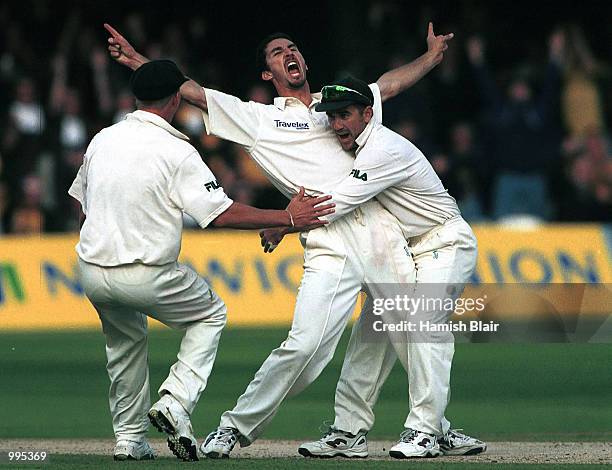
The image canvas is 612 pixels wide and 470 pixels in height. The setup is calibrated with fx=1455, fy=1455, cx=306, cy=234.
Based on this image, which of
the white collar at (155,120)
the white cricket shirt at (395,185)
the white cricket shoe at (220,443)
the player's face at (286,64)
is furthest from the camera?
the player's face at (286,64)

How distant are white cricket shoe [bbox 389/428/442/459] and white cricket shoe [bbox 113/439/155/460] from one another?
4.75 ft

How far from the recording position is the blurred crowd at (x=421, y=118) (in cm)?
1897

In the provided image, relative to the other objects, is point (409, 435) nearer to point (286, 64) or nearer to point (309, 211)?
point (309, 211)

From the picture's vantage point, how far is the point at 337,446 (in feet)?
29.3

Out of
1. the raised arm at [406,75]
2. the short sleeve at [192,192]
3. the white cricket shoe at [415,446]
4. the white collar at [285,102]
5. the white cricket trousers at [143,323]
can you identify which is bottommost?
the white cricket shoe at [415,446]

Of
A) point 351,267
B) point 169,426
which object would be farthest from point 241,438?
point 351,267

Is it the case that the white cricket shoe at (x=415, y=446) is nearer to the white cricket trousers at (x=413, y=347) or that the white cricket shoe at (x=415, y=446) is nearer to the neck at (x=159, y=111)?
the white cricket trousers at (x=413, y=347)

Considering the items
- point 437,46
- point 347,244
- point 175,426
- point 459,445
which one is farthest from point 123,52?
point 459,445

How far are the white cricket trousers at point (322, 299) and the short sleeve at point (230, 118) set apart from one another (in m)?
0.78

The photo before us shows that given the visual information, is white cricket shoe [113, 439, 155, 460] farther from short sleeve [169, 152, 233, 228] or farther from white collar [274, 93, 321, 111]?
white collar [274, 93, 321, 111]

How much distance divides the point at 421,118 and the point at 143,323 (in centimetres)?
1130

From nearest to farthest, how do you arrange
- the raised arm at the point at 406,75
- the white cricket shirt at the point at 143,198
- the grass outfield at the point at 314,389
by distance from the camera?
the white cricket shirt at the point at 143,198
the raised arm at the point at 406,75
the grass outfield at the point at 314,389

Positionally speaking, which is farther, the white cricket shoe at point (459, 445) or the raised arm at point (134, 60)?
the raised arm at point (134, 60)

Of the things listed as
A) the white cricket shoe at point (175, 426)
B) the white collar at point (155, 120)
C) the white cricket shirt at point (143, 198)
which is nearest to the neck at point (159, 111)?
the white collar at point (155, 120)
